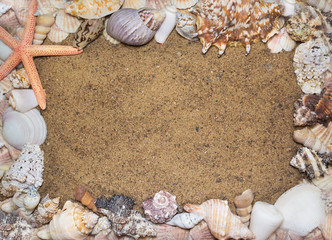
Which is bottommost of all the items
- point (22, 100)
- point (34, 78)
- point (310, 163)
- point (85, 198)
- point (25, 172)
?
point (85, 198)

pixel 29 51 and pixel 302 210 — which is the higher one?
pixel 29 51

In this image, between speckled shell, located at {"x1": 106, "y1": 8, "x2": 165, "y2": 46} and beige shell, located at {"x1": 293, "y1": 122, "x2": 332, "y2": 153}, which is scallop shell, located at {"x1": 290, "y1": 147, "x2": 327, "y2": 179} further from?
speckled shell, located at {"x1": 106, "y1": 8, "x2": 165, "y2": 46}

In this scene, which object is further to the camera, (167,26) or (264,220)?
(167,26)

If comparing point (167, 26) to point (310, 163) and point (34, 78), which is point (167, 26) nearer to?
point (34, 78)

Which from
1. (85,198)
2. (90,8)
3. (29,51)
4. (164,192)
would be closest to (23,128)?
(29,51)

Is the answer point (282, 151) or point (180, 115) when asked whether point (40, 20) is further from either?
point (282, 151)

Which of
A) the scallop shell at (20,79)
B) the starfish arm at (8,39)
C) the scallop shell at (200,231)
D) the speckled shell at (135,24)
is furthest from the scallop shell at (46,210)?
the speckled shell at (135,24)
